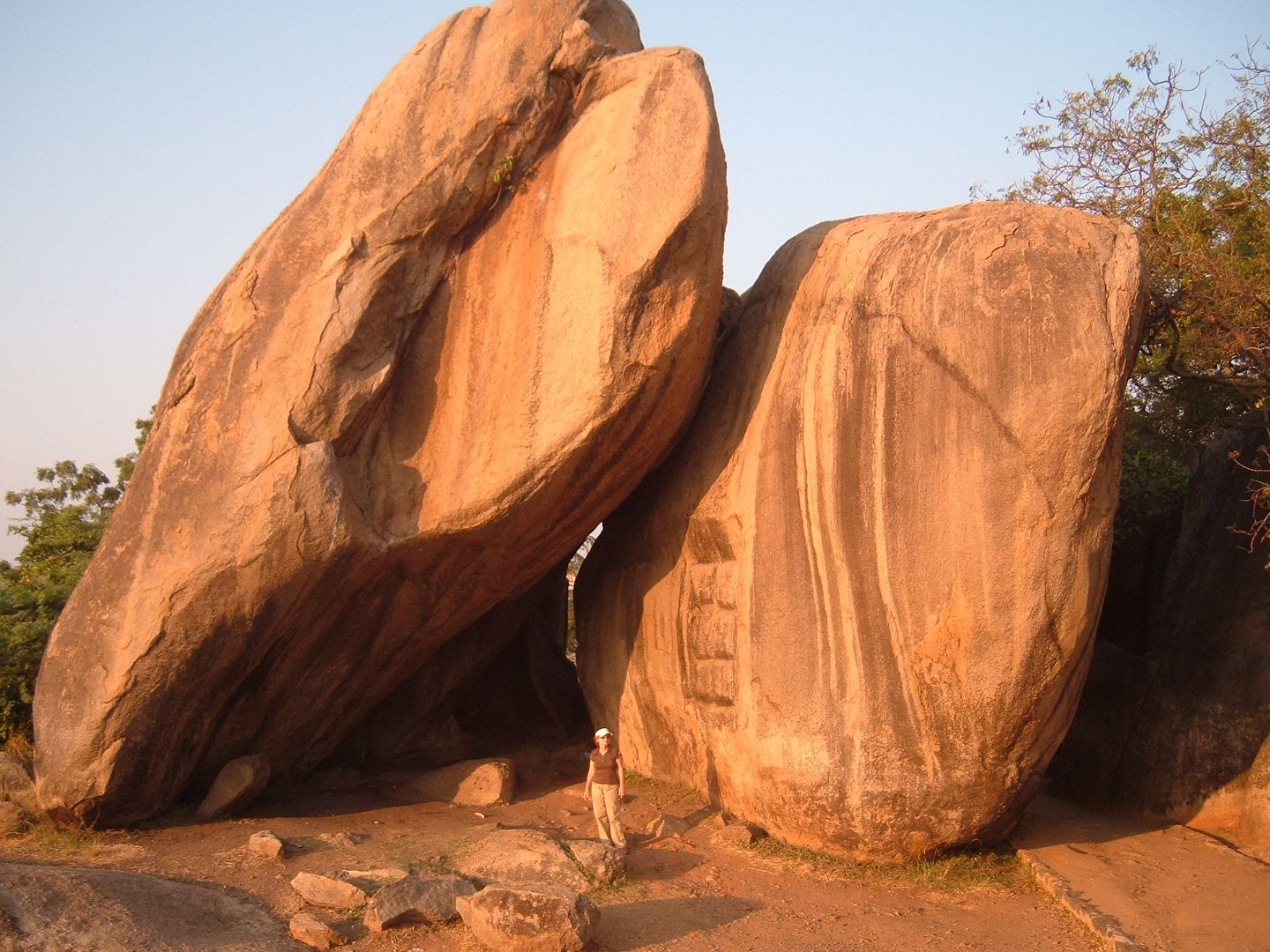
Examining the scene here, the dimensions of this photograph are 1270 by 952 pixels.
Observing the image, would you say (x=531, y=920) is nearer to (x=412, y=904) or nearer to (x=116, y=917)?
(x=412, y=904)

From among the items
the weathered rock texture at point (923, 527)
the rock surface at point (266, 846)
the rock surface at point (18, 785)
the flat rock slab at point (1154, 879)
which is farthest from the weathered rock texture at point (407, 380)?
the flat rock slab at point (1154, 879)

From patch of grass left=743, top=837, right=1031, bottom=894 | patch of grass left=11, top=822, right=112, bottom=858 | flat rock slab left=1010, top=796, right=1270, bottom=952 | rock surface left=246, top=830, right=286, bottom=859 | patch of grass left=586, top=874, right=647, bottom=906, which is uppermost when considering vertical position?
patch of grass left=11, top=822, right=112, bottom=858

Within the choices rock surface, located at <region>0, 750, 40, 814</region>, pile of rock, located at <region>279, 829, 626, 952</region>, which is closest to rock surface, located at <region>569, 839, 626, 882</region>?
pile of rock, located at <region>279, 829, 626, 952</region>

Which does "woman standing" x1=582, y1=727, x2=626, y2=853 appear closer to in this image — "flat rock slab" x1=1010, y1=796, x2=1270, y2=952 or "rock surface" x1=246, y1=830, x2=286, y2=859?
"rock surface" x1=246, y1=830, x2=286, y2=859

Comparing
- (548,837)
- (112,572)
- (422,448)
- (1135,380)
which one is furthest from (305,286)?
(1135,380)

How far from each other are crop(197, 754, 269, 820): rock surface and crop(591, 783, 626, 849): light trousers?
109 inches

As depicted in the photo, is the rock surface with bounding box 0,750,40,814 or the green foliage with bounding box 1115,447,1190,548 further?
the green foliage with bounding box 1115,447,1190,548

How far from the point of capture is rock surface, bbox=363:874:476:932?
6.54 meters

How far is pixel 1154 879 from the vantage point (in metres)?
7.65

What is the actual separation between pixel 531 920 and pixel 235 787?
3.64m

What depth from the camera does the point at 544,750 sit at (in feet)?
36.3

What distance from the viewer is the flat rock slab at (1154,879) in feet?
22.3

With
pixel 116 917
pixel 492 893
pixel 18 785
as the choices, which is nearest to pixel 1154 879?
pixel 492 893

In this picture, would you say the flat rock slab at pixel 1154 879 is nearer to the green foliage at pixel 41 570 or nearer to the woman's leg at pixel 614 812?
the woman's leg at pixel 614 812
